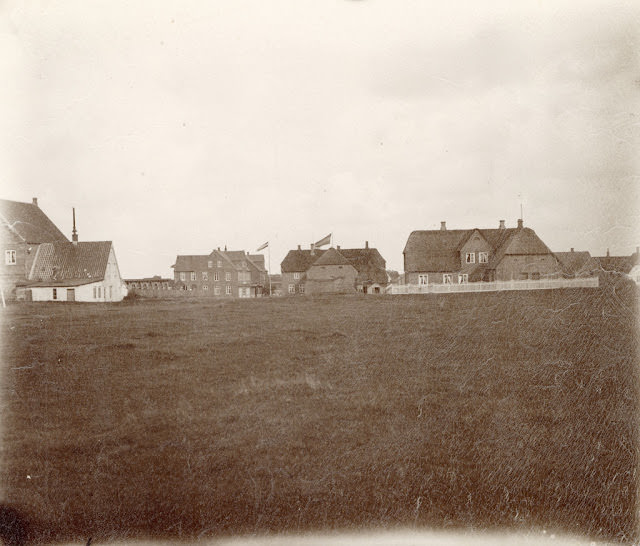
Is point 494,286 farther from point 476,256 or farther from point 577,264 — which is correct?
point 577,264

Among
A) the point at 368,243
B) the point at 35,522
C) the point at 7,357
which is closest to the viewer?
the point at 35,522

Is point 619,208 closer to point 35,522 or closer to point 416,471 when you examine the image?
point 416,471

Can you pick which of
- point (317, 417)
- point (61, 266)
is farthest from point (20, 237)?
point (317, 417)

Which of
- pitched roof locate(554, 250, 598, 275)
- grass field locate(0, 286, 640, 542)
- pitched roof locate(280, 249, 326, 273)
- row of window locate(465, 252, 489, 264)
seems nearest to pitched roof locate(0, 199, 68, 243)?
grass field locate(0, 286, 640, 542)

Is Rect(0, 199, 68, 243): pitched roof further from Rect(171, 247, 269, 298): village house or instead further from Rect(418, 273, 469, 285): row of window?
Rect(418, 273, 469, 285): row of window

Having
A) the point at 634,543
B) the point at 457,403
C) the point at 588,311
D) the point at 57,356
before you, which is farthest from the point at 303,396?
the point at 634,543

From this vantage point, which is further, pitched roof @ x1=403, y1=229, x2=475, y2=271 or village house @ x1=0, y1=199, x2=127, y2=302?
pitched roof @ x1=403, y1=229, x2=475, y2=271
